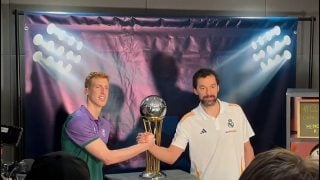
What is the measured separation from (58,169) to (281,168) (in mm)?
571

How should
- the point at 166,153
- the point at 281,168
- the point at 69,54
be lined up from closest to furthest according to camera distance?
the point at 281,168
the point at 69,54
the point at 166,153

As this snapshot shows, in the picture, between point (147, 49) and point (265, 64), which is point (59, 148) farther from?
point (265, 64)

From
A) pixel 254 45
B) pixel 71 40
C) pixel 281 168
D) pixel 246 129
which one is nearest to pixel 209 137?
pixel 246 129

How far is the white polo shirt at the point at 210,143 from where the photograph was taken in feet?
12.0

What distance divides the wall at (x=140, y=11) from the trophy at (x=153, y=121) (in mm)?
676

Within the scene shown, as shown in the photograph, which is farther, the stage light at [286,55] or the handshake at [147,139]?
the stage light at [286,55]

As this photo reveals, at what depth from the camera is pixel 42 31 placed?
347 centimetres

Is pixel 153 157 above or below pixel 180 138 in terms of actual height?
below

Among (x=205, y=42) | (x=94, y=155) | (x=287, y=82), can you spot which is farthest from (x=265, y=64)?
(x=94, y=155)

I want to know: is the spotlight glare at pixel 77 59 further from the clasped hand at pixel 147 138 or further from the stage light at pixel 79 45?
the clasped hand at pixel 147 138

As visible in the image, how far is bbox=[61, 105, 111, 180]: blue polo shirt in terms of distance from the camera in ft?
11.3

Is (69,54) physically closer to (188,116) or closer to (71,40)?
(71,40)

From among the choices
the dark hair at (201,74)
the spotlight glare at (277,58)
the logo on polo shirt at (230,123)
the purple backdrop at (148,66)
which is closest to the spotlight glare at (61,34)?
the purple backdrop at (148,66)

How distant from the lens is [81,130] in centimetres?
344
